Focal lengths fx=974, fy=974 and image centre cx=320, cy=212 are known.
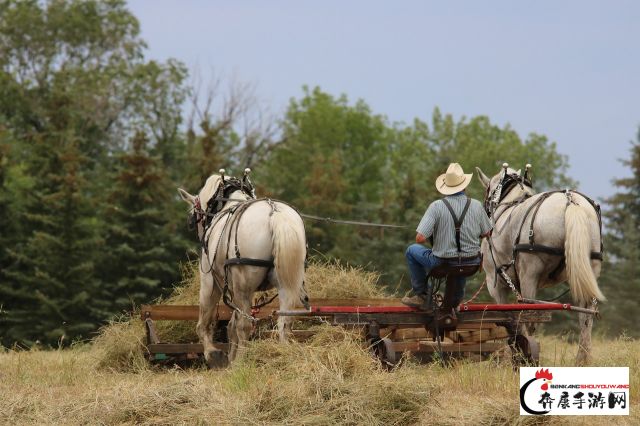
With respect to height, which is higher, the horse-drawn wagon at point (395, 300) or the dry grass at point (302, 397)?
the horse-drawn wagon at point (395, 300)

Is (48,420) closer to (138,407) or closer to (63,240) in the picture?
(138,407)

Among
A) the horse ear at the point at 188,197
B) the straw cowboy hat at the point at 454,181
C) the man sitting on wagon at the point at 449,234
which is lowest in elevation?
the man sitting on wagon at the point at 449,234

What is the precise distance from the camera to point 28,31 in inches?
1939

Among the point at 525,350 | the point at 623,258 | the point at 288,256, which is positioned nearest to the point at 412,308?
the point at 525,350

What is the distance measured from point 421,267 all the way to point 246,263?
86.2 inches

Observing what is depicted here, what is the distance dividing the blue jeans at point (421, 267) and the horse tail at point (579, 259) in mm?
1875

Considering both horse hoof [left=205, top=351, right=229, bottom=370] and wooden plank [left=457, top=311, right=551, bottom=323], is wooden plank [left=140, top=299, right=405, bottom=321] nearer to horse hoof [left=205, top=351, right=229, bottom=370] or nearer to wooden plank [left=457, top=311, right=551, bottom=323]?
horse hoof [left=205, top=351, right=229, bottom=370]

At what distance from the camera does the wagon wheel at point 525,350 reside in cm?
995

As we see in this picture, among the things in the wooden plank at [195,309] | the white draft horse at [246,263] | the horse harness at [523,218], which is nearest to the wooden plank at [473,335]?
the horse harness at [523,218]

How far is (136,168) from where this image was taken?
3164 centimetres

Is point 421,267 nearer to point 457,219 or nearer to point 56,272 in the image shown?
point 457,219

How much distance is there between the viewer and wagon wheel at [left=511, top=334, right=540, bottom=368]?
9952 millimetres

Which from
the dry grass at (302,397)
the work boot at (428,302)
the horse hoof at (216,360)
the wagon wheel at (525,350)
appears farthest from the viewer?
the horse hoof at (216,360)

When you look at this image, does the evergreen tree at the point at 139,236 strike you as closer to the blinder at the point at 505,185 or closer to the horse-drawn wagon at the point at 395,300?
the horse-drawn wagon at the point at 395,300
